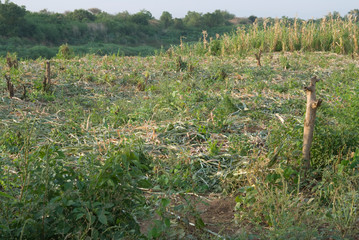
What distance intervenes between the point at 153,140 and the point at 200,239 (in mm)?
1632

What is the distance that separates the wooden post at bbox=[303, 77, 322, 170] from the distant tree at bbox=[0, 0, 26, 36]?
23116 mm

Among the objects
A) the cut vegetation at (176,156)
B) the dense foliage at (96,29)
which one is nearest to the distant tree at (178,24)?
the dense foliage at (96,29)

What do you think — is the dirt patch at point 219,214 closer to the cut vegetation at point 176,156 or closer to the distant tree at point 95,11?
the cut vegetation at point 176,156

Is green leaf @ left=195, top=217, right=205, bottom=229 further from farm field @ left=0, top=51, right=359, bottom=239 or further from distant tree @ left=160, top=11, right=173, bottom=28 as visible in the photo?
distant tree @ left=160, top=11, right=173, bottom=28

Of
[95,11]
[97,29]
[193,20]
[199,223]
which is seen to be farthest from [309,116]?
[193,20]

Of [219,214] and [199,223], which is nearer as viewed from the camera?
[199,223]

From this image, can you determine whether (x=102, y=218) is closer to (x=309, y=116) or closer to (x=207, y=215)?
(x=207, y=215)

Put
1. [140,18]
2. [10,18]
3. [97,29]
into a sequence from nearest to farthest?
[10,18], [97,29], [140,18]

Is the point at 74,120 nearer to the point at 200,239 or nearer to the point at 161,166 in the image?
the point at 161,166

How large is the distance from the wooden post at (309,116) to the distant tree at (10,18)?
75.8 feet

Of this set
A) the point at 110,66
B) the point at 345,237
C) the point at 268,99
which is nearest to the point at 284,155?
the point at 345,237

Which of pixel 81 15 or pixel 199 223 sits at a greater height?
pixel 81 15

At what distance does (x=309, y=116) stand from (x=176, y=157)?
51.6 inches

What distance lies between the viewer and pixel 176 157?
360cm
